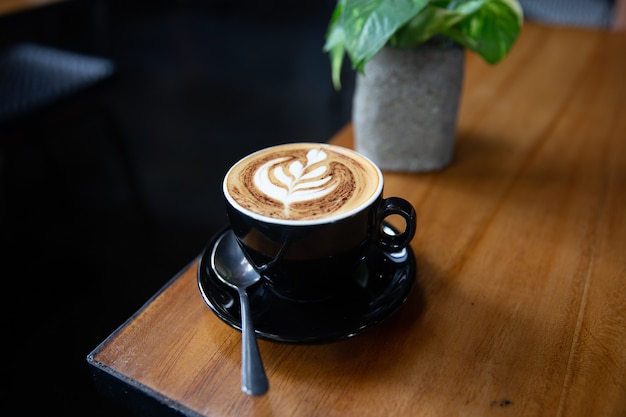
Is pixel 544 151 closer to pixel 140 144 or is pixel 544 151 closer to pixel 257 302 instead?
pixel 257 302

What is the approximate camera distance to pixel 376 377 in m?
0.43

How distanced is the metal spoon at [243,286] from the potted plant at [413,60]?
246 millimetres

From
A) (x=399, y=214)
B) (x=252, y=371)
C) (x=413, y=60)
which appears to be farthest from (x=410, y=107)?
(x=252, y=371)

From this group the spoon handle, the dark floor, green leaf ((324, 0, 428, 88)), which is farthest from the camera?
the dark floor

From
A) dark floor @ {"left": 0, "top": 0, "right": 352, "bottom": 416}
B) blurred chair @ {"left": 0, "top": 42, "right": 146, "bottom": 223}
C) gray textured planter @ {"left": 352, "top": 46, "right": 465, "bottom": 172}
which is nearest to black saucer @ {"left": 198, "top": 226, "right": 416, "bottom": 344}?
gray textured planter @ {"left": 352, "top": 46, "right": 465, "bottom": 172}

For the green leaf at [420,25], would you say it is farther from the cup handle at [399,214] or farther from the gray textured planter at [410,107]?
the cup handle at [399,214]

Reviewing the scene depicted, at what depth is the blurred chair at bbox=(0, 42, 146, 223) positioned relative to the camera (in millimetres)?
1122

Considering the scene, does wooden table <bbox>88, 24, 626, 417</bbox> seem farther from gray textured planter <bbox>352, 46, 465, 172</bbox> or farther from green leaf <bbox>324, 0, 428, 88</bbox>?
green leaf <bbox>324, 0, 428, 88</bbox>

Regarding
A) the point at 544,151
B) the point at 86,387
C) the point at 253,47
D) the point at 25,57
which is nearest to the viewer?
the point at 544,151

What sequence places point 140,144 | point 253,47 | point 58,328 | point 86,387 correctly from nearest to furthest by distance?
point 86,387
point 58,328
point 140,144
point 253,47

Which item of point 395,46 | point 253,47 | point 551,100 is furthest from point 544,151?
point 253,47

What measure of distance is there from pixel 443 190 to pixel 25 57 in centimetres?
119

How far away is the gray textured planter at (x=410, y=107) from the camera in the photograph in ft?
2.09

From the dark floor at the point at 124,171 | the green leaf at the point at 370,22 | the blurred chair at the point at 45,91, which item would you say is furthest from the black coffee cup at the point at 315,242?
the blurred chair at the point at 45,91
